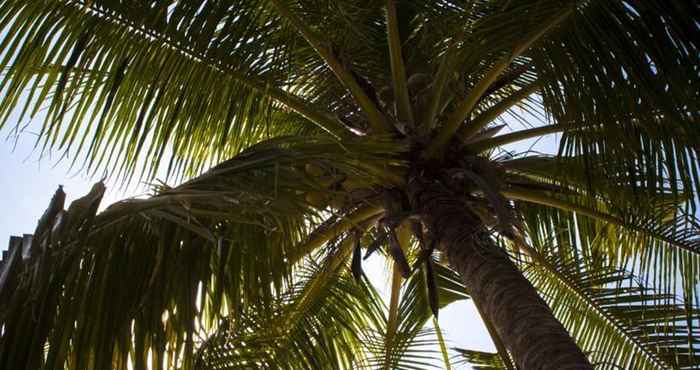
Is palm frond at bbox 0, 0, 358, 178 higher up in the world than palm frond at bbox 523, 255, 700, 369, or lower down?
higher up

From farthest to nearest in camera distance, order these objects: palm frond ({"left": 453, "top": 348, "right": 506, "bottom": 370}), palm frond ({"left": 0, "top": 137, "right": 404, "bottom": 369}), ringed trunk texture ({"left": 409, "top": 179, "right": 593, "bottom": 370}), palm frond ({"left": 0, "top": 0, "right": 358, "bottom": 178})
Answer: palm frond ({"left": 453, "top": 348, "right": 506, "bottom": 370}) → palm frond ({"left": 0, "top": 0, "right": 358, "bottom": 178}) → ringed trunk texture ({"left": 409, "top": 179, "right": 593, "bottom": 370}) → palm frond ({"left": 0, "top": 137, "right": 404, "bottom": 369})

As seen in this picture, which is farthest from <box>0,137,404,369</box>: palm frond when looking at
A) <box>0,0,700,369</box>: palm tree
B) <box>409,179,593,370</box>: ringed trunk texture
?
<box>409,179,593,370</box>: ringed trunk texture

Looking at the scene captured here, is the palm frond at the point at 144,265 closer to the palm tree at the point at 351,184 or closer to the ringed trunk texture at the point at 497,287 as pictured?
the palm tree at the point at 351,184

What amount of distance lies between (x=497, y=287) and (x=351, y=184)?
1.11m

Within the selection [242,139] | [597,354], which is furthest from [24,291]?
[597,354]

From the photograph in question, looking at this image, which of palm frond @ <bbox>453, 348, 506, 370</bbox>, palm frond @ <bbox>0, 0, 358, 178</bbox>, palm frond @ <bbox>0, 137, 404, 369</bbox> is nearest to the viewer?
palm frond @ <bbox>0, 137, 404, 369</bbox>

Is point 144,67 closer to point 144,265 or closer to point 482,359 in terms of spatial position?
point 144,265

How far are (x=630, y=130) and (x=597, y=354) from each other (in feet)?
7.54

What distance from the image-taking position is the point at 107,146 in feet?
12.2

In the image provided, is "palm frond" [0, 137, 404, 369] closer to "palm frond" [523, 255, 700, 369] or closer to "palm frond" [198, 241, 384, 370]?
"palm frond" [198, 241, 384, 370]

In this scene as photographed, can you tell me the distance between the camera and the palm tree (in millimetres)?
2178

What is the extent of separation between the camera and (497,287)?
97.0 inches

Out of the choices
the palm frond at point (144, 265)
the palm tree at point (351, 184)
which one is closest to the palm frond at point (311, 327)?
the palm tree at point (351, 184)

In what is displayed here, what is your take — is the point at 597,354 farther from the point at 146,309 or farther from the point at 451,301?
the point at 146,309
